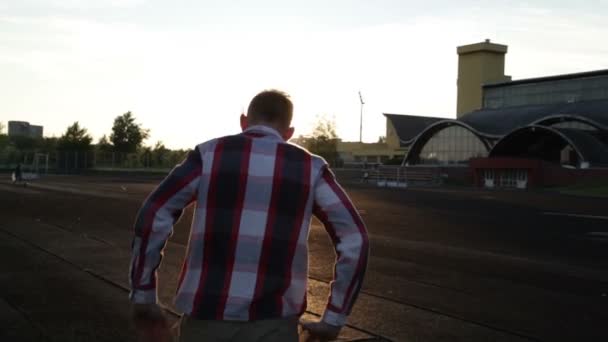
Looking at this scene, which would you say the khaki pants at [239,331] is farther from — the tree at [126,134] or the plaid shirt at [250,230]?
the tree at [126,134]

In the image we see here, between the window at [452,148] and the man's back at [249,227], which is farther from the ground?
the window at [452,148]

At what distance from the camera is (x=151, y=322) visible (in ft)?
8.87

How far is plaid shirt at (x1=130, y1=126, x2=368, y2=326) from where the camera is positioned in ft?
8.48

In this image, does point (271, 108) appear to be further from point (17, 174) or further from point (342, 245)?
point (17, 174)

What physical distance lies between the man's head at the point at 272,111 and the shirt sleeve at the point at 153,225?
286 millimetres

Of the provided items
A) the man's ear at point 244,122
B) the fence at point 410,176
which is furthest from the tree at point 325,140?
the man's ear at point 244,122

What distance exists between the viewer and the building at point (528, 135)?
174 ft

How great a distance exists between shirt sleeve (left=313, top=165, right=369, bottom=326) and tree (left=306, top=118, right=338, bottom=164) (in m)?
87.5

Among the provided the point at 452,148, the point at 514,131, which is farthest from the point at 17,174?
the point at 452,148

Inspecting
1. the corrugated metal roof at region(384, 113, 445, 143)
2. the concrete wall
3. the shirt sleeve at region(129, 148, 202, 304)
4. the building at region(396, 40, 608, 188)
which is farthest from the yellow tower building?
the shirt sleeve at region(129, 148, 202, 304)

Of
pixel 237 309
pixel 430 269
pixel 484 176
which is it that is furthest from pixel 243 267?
pixel 484 176

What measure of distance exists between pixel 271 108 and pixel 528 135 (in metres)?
63.3

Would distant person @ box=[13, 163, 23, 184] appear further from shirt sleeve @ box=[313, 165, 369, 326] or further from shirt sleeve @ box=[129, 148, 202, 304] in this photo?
shirt sleeve @ box=[313, 165, 369, 326]

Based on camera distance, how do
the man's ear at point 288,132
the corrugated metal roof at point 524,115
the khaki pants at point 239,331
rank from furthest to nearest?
1. the corrugated metal roof at point 524,115
2. the man's ear at point 288,132
3. the khaki pants at point 239,331
